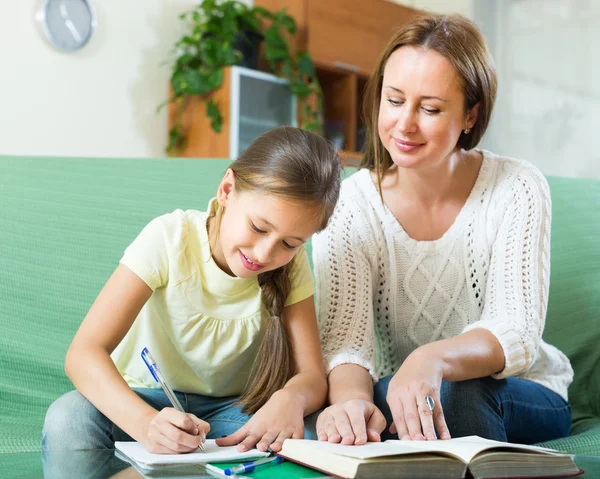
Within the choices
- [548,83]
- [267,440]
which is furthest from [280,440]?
[548,83]

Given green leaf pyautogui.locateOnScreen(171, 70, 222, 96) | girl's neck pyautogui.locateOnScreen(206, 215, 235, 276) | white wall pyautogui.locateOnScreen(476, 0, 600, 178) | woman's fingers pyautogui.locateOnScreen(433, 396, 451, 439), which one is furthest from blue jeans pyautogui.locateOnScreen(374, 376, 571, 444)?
white wall pyautogui.locateOnScreen(476, 0, 600, 178)

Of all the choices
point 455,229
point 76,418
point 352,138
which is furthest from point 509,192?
point 352,138

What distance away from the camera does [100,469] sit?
860 mm

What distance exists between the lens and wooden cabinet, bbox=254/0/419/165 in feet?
13.0

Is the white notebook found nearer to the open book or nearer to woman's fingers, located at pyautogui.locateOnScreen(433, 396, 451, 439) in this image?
the open book

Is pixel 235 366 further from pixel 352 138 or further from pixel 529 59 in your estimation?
pixel 529 59

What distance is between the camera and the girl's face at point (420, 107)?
1.35 m

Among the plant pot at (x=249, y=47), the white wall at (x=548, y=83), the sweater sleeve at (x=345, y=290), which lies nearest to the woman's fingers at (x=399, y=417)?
the sweater sleeve at (x=345, y=290)

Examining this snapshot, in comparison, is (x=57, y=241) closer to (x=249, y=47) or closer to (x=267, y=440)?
(x=267, y=440)

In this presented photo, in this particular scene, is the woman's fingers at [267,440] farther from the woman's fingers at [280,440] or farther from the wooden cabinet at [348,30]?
the wooden cabinet at [348,30]

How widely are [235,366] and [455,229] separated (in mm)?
489

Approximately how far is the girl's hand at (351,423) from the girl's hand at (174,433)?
17 cm

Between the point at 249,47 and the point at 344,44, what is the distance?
0.61m

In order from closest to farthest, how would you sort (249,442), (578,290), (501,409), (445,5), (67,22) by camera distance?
1. (249,442)
2. (501,409)
3. (578,290)
4. (67,22)
5. (445,5)
